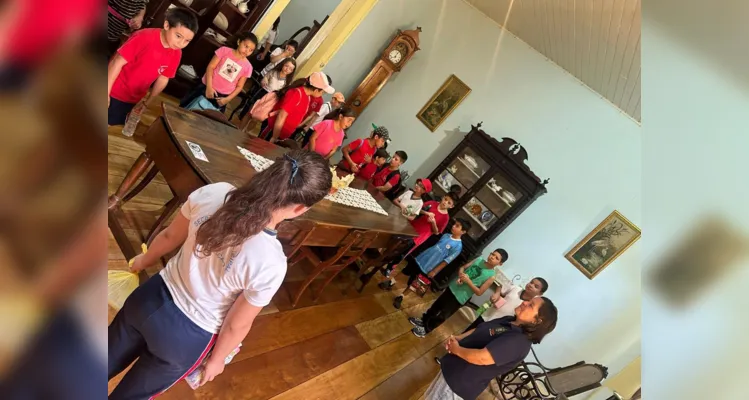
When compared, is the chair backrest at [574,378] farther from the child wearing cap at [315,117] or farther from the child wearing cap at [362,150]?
the child wearing cap at [315,117]

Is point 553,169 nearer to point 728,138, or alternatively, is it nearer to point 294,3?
point 294,3

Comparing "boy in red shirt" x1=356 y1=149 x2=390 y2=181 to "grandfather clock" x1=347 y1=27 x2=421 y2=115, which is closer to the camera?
"boy in red shirt" x1=356 y1=149 x2=390 y2=181

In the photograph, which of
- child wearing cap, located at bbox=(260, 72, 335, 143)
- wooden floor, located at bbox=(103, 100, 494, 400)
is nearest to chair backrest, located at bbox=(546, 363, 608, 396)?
wooden floor, located at bbox=(103, 100, 494, 400)

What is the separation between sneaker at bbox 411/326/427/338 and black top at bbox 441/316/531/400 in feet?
5.07

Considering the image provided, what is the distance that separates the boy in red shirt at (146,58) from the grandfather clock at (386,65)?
401 cm

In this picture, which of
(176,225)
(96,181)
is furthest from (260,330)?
(96,181)

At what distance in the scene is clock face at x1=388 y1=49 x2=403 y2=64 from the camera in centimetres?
602

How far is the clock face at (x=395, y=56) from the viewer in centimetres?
602

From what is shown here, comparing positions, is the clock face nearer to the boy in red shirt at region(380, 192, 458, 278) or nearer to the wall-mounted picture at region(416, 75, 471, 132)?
the wall-mounted picture at region(416, 75, 471, 132)

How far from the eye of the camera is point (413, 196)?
14.2ft

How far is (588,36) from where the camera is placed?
13.1 ft

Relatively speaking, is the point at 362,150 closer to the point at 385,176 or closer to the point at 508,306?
the point at 385,176

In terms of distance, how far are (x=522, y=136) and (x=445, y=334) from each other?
275cm

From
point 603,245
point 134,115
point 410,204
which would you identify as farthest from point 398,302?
point 134,115
